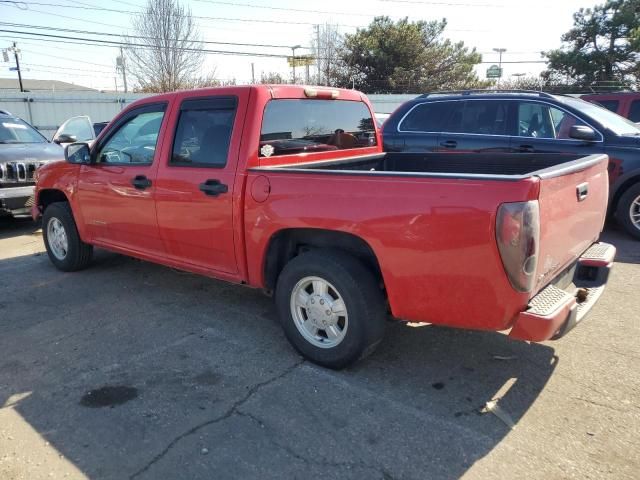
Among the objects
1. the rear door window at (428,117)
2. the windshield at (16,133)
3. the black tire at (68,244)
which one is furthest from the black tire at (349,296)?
the windshield at (16,133)

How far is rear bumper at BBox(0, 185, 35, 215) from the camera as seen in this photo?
7.66 meters

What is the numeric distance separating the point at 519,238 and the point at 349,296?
1090 mm

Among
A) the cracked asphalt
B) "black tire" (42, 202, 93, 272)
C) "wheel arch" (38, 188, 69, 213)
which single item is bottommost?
the cracked asphalt

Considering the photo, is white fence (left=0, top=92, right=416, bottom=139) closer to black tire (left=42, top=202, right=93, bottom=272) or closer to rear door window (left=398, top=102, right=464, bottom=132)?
black tire (left=42, top=202, right=93, bottom=272)

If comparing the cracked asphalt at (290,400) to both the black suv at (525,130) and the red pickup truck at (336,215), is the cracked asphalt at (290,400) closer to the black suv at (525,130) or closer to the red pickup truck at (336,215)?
the red pickup truck at (336,215)

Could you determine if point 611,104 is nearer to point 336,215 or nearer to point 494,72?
point 336,215

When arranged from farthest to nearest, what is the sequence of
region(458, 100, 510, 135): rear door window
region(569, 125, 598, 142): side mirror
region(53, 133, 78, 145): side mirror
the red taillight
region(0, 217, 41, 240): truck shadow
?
region(53, 133, 78, 145): side mirror
region(0, 217, 41, 240): truck shadow
region(458, 100, 510, 135): rear door window
region(569, 125, 598, 142): side mirror
the red taillight

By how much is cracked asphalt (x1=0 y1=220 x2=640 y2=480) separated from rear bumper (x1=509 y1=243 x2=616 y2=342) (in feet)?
1.69

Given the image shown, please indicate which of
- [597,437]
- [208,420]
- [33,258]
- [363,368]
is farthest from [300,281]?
[33,258]

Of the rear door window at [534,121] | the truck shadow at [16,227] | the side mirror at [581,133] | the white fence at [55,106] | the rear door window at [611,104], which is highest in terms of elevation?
the white fence at [55,106]

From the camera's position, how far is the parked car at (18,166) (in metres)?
7.71

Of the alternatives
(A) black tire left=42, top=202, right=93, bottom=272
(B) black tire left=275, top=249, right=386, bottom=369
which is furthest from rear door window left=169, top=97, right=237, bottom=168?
(A) black tire left=42, top=202, right=93, bottom=272

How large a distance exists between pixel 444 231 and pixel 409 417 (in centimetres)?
108

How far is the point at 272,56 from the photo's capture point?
35125 millimetres
